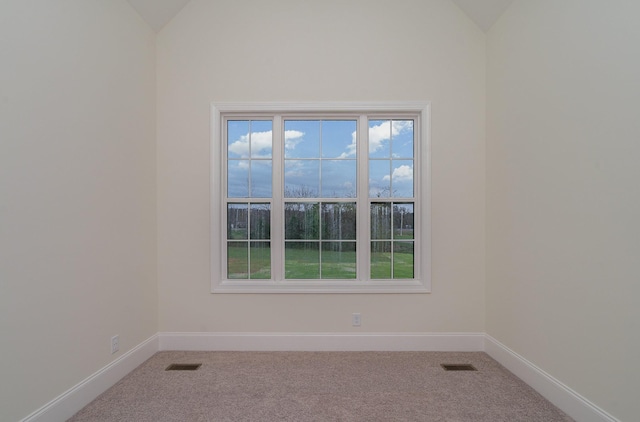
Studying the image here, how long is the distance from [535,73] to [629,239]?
1447mm

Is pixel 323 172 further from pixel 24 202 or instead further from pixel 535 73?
pixel 24 202

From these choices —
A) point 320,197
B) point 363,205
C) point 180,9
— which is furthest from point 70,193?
point 363,205

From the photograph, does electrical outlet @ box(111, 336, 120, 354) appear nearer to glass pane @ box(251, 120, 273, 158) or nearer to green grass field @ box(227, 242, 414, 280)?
green grass field @ box(227, 242, 414, 280)

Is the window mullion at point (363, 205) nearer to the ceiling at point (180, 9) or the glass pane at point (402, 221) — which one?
the glass pane at point (402, 221)

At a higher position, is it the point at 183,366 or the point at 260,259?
the point at 260,259

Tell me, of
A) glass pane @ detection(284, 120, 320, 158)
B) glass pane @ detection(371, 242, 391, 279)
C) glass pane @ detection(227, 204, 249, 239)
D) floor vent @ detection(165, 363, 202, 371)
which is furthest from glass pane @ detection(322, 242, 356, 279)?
floor vent @ detection(165, 363, 202, 371)

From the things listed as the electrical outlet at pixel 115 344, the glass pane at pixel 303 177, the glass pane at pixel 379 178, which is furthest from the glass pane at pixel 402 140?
the electrical outlet at pixel 115 344

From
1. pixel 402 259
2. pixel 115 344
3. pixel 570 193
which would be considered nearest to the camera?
pixel 570 193

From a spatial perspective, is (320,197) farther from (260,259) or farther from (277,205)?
(260,259)

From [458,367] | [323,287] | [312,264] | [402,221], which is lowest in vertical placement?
[458,367]

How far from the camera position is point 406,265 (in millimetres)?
3299

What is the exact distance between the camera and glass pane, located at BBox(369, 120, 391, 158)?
10.9 feet

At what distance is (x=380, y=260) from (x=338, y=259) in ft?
1.43

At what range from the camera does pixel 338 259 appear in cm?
334
